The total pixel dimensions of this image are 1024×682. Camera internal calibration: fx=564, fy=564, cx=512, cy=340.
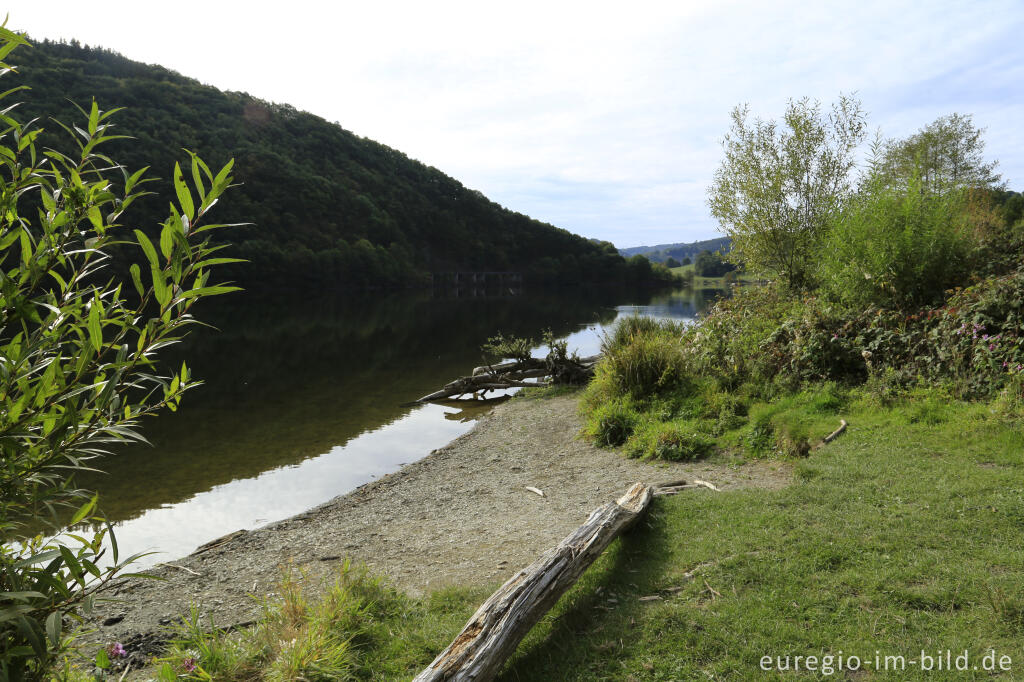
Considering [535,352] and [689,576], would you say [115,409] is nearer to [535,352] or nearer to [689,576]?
[689,576]

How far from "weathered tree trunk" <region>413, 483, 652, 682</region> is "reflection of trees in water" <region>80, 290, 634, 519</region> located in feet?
25.9

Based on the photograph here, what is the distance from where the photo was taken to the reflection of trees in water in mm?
11148

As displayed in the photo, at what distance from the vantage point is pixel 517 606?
165 inches

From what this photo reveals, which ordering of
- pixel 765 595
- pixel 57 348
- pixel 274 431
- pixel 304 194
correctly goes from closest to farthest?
pixel 57 348
pixel 765 595
pixel 274 431
pixel 304 194

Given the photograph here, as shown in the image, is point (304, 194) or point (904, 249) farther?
point (304, 194)

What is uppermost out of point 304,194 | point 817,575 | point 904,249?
point 304,194

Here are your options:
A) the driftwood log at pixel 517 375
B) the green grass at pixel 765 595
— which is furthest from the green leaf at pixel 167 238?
the driftwood log at pixel 517 375

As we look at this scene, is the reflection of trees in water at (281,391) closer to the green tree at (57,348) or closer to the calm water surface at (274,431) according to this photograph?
the calm water surface at (274,431)

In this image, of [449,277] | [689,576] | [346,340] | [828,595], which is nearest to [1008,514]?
[828,595]

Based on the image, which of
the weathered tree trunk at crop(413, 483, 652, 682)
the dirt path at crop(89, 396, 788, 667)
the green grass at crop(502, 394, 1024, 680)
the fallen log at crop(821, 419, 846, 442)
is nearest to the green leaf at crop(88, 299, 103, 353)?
the weathered tree trunk at crop(413, 483, 652, 682)

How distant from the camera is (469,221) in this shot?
4663 inches

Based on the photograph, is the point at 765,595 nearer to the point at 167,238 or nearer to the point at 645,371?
the point at 167,238

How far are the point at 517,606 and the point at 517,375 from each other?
15162 millimetres

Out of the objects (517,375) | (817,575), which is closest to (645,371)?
(817,575)
